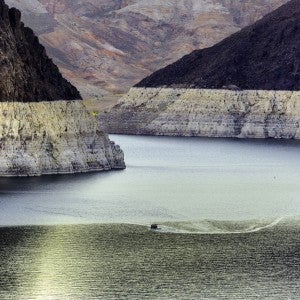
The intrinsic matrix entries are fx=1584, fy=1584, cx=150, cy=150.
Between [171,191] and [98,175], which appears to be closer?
[171,191]

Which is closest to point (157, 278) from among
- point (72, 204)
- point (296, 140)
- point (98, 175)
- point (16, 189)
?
point (72, 204)

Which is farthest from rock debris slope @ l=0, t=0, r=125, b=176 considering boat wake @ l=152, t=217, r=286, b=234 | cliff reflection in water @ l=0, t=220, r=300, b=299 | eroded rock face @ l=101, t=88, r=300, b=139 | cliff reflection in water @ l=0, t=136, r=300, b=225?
eroded rock face @ l=101, t=88, r=300, b=139

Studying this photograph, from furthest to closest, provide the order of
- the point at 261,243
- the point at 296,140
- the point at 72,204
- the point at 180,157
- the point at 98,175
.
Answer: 1. the point at 296,140
2. the point at 180,157
3. the point at 98,175
4. the point at 72,204
5. the point at 261,243

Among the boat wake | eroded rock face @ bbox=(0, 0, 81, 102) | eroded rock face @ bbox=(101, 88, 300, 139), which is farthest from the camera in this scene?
eroded rock face @ bbox=(101, 88, 300, 139)

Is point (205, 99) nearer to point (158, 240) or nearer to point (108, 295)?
point (158, 240)

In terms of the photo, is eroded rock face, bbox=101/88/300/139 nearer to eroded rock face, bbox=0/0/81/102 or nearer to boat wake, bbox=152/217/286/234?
eroded rock face, bbox=0/0/81/102
